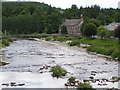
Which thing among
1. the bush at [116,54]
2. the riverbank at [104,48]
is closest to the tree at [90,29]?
the riverbank at [104,48]

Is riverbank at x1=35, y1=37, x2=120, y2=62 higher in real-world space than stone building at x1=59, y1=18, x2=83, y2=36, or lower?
lower

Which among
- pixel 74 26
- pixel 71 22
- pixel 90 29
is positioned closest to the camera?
pixel 90 29

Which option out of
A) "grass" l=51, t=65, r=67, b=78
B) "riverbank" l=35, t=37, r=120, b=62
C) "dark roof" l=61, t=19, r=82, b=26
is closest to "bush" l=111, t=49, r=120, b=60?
"riverbank" l=35, t=37, r=120, b=62

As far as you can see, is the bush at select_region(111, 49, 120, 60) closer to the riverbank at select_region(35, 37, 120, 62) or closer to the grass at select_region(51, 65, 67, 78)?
the riverbank at select_region(35, 37, 120, 62)

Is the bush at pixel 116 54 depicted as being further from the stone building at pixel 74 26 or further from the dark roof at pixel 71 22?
the dark roof at pixel 71 22

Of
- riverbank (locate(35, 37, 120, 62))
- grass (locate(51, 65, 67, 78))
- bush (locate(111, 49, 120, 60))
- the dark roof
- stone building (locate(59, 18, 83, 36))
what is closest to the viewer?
grass (locate(51, 65, 67, 78))

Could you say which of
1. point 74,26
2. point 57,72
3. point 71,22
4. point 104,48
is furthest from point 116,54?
point 71,22

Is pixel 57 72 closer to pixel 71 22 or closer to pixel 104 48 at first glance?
pixel 104 48

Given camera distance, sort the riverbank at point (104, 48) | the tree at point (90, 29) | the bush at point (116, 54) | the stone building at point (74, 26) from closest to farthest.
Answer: the bush at point (116, 54)
the riverbank at point (104, 48)
the tree at point (90, 29)
the stone building at point (74, 26)

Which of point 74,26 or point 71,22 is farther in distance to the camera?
point 71,22

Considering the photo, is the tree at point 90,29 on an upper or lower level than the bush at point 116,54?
upper

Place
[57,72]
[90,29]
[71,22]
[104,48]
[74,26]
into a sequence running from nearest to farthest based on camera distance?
1. [57,72]
2. [104,48]
3. [90,29]
4. [74,26]
5. [71,22]

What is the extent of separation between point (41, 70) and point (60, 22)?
75.0 metres

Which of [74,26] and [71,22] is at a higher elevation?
[71,22]
